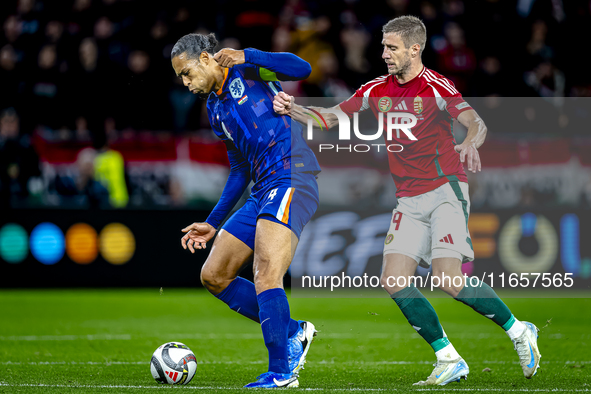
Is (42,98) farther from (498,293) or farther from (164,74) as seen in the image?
(498,293)

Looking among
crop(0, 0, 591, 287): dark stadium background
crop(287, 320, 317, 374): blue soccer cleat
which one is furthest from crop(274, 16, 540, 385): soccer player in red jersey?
crop(0, 0, 591, 287): dark stadium background

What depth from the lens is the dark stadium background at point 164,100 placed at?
1004 centimetres

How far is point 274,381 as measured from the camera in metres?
4.21

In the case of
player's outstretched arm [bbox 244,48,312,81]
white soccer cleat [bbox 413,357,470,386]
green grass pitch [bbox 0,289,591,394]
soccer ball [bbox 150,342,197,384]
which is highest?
player's outstretched arm [bbox 244,48,312,81]

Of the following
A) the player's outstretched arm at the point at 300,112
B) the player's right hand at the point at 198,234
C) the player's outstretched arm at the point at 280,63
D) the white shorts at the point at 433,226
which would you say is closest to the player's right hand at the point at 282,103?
the player's outstretched arm at the point at 300,112

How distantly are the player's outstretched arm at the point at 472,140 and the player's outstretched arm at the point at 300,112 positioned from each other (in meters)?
0.84

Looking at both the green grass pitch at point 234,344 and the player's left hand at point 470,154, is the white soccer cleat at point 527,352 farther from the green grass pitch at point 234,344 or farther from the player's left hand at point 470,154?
the player's left hand at point 470,154

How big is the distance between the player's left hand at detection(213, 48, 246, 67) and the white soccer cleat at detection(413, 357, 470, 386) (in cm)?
210

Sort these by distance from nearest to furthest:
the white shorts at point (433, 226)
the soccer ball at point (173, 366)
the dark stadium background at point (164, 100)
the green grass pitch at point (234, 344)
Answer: the soccer ball at point (173, 366) < the green grass pitch at point (234, 344) < the white shorts at point (433, 226) < the dark stadium background at point (164, 100)

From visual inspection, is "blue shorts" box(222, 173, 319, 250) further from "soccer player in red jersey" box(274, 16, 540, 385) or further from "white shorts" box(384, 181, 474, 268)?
"white shorts" box(384, 181, 474, 268)

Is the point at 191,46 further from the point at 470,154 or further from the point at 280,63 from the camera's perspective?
the point at 470,154

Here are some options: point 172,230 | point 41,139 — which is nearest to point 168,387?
point 172,230

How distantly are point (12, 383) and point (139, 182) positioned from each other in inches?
238

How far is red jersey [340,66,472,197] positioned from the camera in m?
4.80
